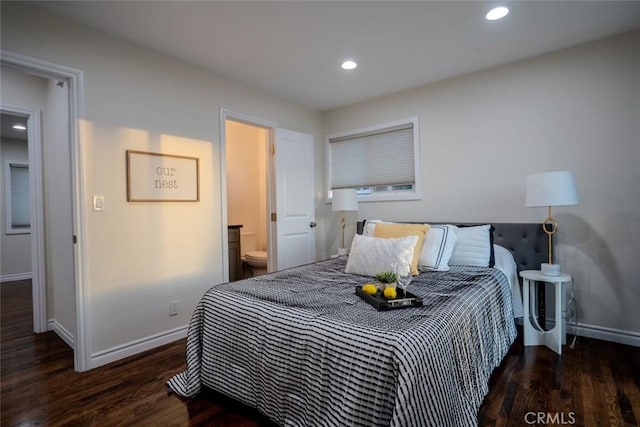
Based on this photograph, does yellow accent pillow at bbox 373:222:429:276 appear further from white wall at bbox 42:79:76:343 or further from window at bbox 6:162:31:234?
window at bbox 6:162:31:234

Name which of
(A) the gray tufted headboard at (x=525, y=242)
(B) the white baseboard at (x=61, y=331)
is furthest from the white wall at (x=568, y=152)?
(B) the white baseboard at (x=61, y=331)

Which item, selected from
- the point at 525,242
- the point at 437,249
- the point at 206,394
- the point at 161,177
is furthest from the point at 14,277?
the point at 525,242

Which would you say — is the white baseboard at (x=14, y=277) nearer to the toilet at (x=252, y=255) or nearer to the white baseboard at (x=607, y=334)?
the toilet at (x=252, y=255)

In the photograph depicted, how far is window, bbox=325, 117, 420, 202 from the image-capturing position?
3.64 metres

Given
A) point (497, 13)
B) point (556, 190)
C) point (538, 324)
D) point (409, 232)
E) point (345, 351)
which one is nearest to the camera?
point (345, 351)

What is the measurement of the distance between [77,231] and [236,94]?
1.96 metres

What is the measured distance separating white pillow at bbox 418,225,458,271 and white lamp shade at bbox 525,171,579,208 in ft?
2.23

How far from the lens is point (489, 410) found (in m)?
1.72

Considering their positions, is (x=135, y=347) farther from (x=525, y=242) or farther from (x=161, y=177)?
(x=525, y=242)

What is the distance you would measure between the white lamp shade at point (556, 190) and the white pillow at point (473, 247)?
491mm

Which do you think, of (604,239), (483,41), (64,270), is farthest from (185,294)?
(604,239)

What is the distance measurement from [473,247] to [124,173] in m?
2.96

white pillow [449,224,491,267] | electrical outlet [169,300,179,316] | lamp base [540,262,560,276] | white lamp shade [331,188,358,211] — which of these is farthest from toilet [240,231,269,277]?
lamp base [540,262,560,276]

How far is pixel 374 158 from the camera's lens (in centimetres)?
393
